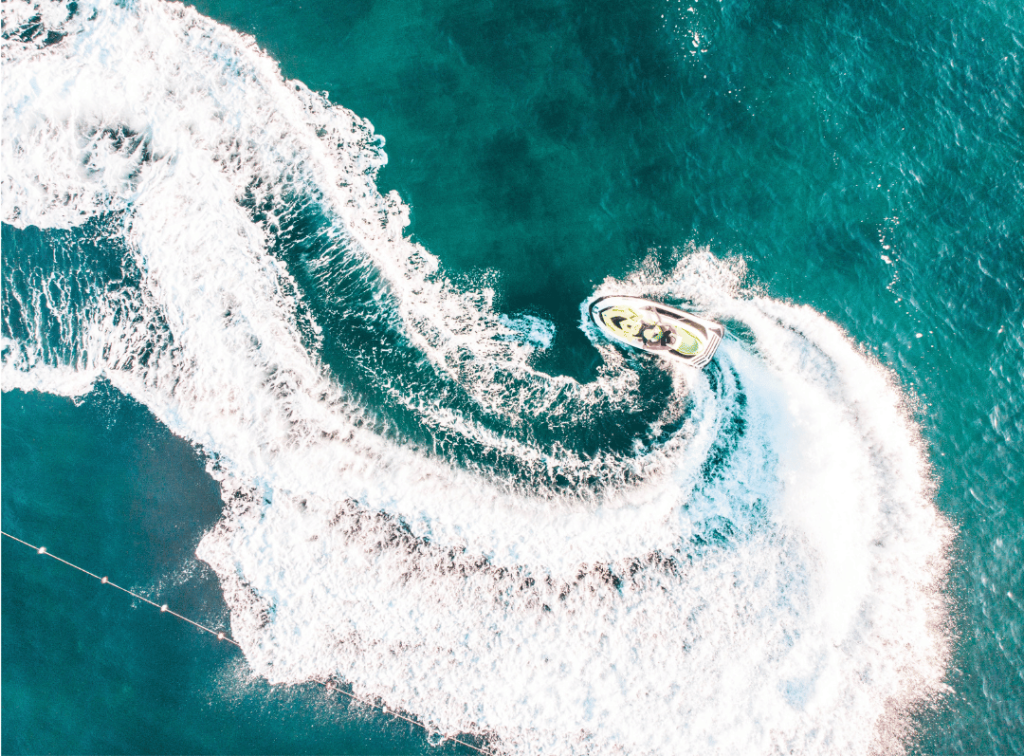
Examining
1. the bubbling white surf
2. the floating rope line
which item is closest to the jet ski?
the bubbling white surf

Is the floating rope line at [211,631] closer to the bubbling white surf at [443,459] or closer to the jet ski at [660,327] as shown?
the bubbling white surf at [443,459]

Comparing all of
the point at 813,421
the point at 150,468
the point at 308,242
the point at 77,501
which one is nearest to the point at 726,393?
the point at 813,421

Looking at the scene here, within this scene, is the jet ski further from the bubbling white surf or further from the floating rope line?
the floating rope line

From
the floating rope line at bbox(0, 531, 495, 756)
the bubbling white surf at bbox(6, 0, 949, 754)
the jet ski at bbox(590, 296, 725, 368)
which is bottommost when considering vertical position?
the floating rope line at bbox(0, 531, 495, 756)

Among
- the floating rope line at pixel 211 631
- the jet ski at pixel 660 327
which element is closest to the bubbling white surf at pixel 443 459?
the floating rope line at pixel 211 631

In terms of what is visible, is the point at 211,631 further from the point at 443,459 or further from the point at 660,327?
the point at 660,327

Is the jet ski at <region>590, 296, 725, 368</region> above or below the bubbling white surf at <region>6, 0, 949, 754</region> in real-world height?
above
